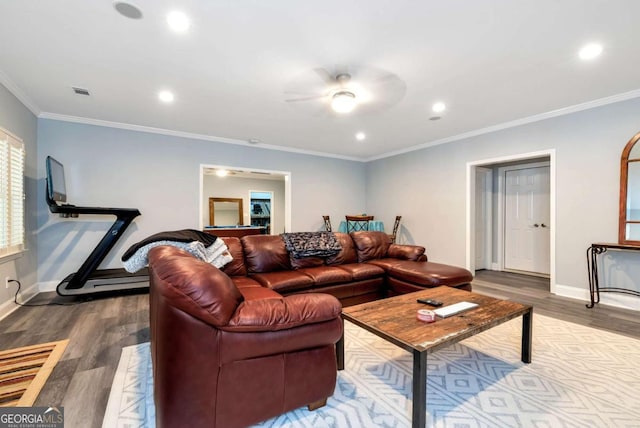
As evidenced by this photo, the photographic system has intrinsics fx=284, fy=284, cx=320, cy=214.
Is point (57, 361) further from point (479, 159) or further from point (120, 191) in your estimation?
point (479, 159)

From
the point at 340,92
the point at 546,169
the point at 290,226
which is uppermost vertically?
the point at 340,92

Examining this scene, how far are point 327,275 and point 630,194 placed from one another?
3.65m

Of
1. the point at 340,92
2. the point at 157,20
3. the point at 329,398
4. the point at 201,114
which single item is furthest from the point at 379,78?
the point at 329,398

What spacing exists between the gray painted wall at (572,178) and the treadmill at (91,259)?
4873 mm

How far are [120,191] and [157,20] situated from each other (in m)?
3.20

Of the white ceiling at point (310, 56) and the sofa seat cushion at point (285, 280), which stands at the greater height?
the white ceiling at point (310, 56)

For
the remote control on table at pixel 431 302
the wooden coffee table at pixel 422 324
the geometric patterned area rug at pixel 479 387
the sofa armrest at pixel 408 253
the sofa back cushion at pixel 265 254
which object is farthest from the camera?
the sofa armrest at pixel 408 253

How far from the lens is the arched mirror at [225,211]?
8.87 metres

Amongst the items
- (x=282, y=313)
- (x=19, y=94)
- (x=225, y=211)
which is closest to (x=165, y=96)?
(x=19, y=94)

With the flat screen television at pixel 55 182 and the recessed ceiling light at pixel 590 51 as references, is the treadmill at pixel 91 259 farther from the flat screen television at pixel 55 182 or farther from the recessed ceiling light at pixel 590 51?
the recessed ceiling light at pixel 590 51

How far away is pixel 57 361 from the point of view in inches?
83.4

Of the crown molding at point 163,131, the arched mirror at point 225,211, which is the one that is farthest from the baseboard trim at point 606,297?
the arched mirror at point 225,211

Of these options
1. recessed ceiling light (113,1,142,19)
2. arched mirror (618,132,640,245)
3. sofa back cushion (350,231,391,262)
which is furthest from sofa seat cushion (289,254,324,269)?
arched mirror (618,132,640,245)

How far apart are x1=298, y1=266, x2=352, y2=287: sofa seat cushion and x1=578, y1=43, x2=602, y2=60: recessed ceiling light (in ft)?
9.65
